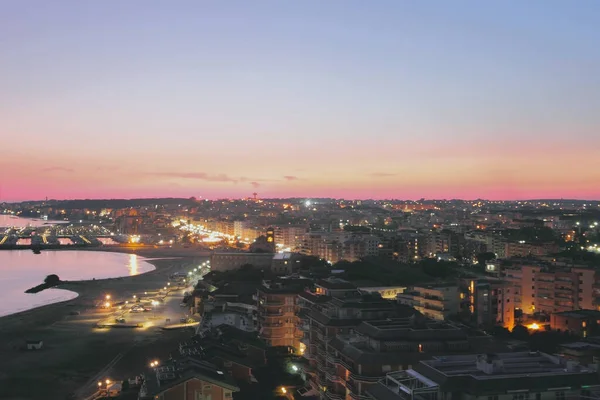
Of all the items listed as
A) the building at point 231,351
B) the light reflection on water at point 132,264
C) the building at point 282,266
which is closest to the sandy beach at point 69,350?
the building at point 231,351

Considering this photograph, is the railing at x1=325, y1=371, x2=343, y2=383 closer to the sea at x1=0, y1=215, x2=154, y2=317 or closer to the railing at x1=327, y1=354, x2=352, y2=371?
the railing at x1=327, y1=354, x2=352, y2=371

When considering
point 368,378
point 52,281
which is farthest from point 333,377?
point 52,281

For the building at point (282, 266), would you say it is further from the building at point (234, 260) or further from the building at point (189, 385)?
the building at point (189, 385)

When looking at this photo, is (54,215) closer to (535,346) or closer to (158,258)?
(158,258)

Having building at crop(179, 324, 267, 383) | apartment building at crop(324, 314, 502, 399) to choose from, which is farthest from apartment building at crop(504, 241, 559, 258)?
apartment building at crop(324, 314, 502, 399)

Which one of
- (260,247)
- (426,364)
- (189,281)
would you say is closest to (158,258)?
(260,247)

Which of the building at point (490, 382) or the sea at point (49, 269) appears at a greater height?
the building at point (490, 382)

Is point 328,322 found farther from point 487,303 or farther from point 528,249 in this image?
point 528,249
